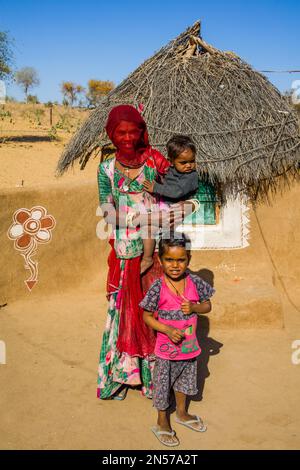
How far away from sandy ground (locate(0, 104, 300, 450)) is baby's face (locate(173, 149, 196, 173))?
1.68 meters

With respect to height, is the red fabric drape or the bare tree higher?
the bare tree

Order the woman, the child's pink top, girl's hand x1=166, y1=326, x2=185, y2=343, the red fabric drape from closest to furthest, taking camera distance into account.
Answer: girl's hand x1=166, y1=326, x2=185, y2=343, the child's pink top, the woman, the red fabric drape

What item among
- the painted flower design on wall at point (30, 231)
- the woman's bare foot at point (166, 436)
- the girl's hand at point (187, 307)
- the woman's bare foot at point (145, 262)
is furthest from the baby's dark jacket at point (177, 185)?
the painted flower design on wall at point (30, 231)

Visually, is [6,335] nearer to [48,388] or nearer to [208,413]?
[48,388]

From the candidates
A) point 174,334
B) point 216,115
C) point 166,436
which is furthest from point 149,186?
point 216,115

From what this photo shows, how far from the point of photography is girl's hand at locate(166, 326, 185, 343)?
109 inches

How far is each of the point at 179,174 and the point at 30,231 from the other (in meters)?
3.02

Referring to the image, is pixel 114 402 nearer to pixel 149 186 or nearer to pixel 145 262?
pixel 145 262

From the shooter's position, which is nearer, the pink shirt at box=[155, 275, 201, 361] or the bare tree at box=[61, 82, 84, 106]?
the pink shirt at box=[155, 275, 201, 361]

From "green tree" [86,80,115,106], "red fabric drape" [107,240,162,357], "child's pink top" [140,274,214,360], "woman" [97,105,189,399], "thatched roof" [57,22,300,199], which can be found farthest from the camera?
"green tree" [86,80,115,106]

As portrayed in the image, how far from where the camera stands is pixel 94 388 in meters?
3.69

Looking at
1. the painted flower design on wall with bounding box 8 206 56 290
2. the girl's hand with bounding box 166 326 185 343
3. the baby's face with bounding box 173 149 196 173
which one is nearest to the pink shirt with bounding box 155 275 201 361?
the girl's hand with bounding box 166 326 185 343

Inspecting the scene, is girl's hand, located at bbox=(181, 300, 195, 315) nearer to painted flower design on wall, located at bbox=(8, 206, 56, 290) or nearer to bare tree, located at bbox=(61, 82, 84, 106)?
painted flower design on wall, located at bbox=(8, 206, 56, 290)

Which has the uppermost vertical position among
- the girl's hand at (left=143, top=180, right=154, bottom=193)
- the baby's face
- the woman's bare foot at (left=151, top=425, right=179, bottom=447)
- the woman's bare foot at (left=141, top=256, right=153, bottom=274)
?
the baby's face
